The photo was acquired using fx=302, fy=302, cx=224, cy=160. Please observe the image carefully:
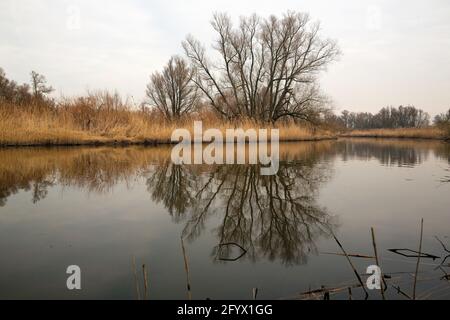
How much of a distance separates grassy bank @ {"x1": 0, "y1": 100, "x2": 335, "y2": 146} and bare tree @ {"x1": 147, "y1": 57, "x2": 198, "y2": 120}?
12.2 m

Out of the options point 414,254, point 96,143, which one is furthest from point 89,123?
point 414,254

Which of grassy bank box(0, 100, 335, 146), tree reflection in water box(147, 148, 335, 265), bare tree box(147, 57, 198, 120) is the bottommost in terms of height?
tree reflection in water box(147, 148, 335, 265)

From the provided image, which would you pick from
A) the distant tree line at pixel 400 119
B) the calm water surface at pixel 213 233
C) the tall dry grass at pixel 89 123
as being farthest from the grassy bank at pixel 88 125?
the distant tree line at pixel 400 119

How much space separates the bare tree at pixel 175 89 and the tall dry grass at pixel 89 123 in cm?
1211

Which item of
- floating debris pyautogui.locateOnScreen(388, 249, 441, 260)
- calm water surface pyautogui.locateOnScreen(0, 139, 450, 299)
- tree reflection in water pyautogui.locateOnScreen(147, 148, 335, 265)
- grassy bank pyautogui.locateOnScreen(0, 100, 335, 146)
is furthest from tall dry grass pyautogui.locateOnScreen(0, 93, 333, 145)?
floating debris pyautogui.locateOnScreen(388, 249, 441, 260)

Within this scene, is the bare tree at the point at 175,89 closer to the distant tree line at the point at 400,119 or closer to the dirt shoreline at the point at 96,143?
the dirt shoreline at the point at 96,143

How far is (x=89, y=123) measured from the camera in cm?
1335

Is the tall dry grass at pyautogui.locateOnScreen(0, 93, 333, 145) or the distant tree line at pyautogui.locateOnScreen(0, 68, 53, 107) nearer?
the tall dry grass at pyautogui.locateOnScreen(0, 93, 333, 145)

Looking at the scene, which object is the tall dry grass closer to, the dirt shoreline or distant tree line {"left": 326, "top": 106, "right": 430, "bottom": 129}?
the dirt shoreline

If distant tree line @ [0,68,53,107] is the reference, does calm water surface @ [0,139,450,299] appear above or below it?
below

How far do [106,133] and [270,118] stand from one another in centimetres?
1062

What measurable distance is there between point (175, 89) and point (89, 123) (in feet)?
51.3

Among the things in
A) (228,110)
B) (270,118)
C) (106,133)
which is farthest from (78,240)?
(228,110)

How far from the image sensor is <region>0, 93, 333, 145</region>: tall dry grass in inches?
425
